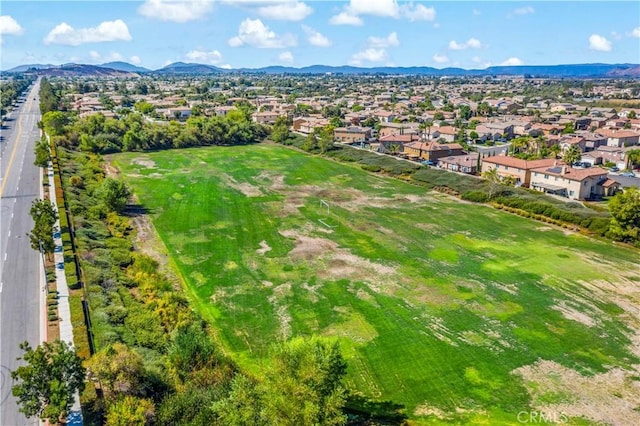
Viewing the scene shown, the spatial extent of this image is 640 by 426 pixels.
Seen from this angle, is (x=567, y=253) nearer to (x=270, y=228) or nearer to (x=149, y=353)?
(x=270, y=228)

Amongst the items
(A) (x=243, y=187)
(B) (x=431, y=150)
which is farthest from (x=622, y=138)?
(A) (x=243, y=187)

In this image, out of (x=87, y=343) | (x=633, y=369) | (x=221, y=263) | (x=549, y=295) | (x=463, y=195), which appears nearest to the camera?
(x=87, y=343)

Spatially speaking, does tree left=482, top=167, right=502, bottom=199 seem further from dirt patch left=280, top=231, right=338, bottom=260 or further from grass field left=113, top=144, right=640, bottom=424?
dirt patch left=280, top=231, right=338, bottom=260

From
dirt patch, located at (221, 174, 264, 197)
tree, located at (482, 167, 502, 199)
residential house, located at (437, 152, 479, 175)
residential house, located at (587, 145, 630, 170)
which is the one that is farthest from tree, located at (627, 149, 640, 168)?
dirt patch, located at (221, 174, 264, 197)

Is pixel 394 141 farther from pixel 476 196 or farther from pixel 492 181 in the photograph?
pixel 476 196

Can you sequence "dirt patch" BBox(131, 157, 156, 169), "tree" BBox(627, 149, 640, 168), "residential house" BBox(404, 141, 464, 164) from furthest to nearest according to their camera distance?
1. "residential house" BBox(404, 141, 464, 164)
2. "dirt patch" BBox(131, 157, 156, 169)
3. "tree" BBox(627, 149, 640, 168)

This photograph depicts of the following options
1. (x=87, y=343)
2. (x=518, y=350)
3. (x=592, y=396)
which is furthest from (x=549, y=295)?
(x=87, y=343)
